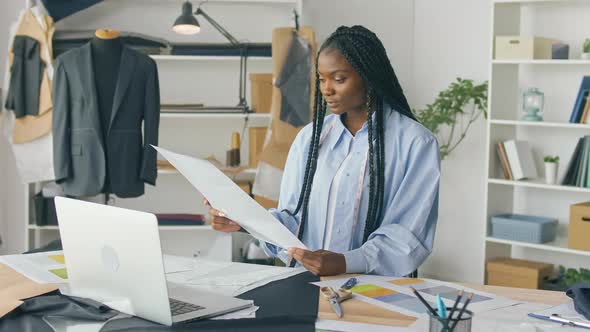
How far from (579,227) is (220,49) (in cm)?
233

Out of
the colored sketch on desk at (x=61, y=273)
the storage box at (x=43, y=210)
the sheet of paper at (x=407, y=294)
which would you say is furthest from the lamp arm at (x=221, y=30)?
the sheet of paper at (x=407, y=294)

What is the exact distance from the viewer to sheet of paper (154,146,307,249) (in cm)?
199

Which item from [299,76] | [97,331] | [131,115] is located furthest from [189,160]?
[299,76]

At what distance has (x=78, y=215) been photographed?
1829 mm

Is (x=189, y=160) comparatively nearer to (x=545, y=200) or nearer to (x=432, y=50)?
(x=545, y=200)

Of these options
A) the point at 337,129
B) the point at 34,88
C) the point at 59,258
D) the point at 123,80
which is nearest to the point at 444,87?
the point at 123,80

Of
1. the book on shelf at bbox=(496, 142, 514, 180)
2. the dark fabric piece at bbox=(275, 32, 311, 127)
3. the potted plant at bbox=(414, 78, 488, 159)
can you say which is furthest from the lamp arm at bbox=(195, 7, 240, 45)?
the book on shelf at bbox=(496, 142, 514, 180)

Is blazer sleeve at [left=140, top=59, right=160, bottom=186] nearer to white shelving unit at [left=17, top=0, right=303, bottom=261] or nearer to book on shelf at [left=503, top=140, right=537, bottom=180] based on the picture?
white shelving unit at [left=17, top=0, right=303, bottom=261]

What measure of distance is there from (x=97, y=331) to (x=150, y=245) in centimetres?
23

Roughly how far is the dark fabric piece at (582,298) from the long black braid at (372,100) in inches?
24.9

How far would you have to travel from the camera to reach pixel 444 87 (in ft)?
18.4

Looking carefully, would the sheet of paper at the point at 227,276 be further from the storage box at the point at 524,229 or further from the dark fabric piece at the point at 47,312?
the storage box at the point at 524,229

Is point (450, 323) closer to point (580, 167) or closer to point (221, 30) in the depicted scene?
point (580, 167)

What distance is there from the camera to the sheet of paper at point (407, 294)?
1909 millimetres
